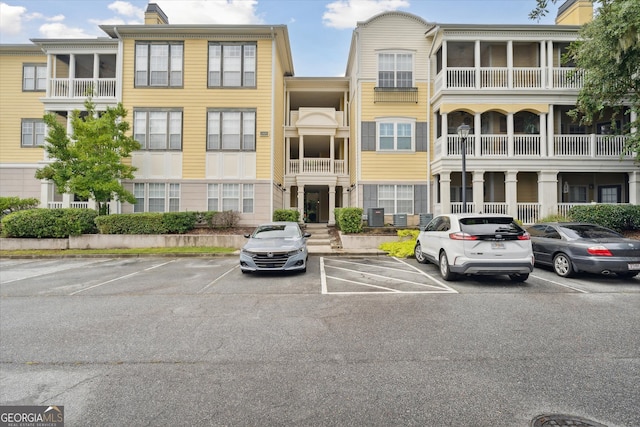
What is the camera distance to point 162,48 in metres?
17.4

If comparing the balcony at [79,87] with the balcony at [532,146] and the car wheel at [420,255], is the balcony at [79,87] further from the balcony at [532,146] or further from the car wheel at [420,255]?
the balcony at [532,146]

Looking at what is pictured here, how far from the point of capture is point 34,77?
19.6 meters

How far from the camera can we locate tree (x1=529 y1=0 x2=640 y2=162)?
430 inches

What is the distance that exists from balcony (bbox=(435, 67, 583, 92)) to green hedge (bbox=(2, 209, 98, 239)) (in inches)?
759

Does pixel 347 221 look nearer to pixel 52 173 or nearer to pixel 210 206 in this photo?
pixel 210 206

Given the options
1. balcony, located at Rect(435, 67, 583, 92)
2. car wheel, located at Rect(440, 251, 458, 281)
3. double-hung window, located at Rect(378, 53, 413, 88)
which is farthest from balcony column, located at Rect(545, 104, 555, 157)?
car wheel, located at Rect(440, 251, 458, 281)

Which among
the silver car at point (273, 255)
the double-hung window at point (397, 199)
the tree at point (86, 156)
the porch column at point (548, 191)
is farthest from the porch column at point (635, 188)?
the tree at point (86, 156)

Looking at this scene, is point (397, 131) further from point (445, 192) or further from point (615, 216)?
point (615, 216)

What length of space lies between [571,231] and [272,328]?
8685 millimetres

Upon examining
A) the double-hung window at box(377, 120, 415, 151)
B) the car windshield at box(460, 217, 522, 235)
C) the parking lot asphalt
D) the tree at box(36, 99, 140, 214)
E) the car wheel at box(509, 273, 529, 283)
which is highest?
the double-hung window at box(377, 120, 415, 151)

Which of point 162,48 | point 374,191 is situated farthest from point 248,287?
point 162,48

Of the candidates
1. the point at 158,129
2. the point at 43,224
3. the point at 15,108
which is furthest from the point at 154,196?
the point at 15,108

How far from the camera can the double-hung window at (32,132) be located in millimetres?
19359

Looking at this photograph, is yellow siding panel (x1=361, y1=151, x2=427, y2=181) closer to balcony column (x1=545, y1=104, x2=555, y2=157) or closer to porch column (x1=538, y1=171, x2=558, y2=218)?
porch column (x1=538, y1=171, x2=558, y2=218)
